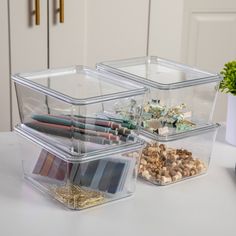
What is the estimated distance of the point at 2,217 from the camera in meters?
1.04

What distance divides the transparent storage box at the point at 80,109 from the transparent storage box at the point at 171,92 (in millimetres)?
68

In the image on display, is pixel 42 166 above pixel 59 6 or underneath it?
underneath

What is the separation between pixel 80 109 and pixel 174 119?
277 millimetres

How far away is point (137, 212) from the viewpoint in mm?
1083

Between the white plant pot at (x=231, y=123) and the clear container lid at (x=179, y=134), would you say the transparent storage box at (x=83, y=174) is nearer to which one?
the clear container lid at (x=179, y=134)

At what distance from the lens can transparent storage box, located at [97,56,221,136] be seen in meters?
1.22

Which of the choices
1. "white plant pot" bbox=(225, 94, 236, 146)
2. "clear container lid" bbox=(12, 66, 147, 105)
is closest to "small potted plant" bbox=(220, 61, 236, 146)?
"white plant pot" bbox=(225, 94, 236, 146)

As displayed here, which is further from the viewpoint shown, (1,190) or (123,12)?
(123,12)

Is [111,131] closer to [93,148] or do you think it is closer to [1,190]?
[93,148]

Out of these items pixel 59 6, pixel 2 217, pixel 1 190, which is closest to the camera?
pixel 2 217

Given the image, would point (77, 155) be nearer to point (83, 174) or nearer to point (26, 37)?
point (83, 174)

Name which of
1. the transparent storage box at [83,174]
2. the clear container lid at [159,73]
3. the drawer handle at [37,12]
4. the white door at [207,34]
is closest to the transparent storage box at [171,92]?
the clear container lid at [159,73]

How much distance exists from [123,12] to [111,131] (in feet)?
4.50

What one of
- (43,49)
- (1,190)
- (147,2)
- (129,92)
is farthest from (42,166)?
(147,2)
